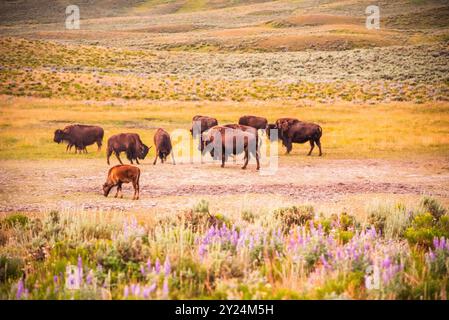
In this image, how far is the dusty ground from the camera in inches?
488

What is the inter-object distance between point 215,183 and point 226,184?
1.25 ft

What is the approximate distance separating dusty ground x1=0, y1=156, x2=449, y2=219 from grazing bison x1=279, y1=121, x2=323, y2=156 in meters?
1.35

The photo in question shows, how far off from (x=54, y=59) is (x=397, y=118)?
151ft

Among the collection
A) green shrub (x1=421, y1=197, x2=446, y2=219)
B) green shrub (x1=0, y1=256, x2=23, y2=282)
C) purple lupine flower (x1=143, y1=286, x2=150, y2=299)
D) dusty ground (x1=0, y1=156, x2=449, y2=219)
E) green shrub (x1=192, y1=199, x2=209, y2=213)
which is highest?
purple lupine flower (x1=143, y1=286, x2=150, y2=299)

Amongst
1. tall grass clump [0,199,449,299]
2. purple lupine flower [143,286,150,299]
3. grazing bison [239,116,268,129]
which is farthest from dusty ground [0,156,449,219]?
purple lupine flower [143,286,150,299]

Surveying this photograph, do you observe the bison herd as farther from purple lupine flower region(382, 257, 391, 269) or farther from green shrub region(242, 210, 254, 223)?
purple lupine flower region(382, 257, 391, 269)

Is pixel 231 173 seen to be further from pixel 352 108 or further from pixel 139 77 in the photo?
pixel 139 77

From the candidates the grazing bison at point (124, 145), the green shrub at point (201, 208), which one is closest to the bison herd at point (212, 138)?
the grazing bison at point (124, 145)

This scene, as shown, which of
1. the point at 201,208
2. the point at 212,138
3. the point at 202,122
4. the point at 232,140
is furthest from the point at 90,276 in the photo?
the point at 202,122

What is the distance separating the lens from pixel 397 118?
32.2m

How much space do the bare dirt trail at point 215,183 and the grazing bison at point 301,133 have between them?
1.39 metres

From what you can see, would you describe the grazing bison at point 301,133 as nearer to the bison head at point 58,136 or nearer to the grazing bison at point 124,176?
the bison head at point 58,136

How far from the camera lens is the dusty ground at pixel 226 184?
12.4m

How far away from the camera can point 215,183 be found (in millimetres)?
15609
